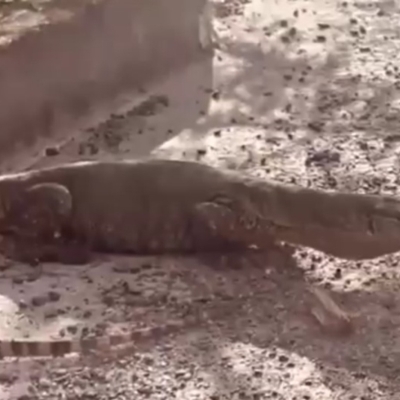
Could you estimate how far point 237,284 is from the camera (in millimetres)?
3277

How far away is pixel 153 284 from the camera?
129 inches

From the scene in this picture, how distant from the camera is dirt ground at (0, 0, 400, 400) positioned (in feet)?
9.24

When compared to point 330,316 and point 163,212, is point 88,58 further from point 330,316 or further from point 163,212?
point 330,316

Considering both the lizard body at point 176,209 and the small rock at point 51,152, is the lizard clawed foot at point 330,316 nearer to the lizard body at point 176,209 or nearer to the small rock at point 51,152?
the lizard body at point 176,209

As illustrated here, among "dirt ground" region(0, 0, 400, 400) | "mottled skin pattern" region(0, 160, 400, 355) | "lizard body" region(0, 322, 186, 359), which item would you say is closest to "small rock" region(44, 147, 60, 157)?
"dirt ground" region(0, 0, 400, 400)

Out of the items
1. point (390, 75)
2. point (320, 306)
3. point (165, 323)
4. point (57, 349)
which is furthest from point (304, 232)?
point (390, 75)

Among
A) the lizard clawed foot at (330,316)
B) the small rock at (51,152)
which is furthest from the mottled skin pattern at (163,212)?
the small rock at (51,152)

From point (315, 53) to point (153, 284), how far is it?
7.86 feet

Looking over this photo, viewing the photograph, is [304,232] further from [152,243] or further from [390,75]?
[390,75]

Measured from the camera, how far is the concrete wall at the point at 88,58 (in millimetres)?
4188

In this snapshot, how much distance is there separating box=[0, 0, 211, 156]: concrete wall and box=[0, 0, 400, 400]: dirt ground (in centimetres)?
12

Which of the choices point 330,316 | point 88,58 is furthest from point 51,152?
point 330,316

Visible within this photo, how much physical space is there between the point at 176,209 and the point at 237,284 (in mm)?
331

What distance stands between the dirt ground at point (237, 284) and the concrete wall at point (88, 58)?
0.12 m
